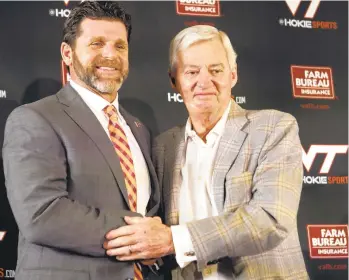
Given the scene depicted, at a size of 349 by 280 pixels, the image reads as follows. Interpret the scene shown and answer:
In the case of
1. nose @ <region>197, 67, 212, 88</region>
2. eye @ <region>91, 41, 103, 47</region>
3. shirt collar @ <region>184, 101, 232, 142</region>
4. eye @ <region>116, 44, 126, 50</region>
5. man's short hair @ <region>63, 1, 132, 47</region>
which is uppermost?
man's short hair @ <region>63, 1, 132, 47</region>

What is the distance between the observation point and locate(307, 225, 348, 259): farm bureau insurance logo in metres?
3.38

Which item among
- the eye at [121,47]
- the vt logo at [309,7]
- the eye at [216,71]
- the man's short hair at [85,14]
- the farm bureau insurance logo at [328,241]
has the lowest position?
the farm bureau insurance logo at [328,241]

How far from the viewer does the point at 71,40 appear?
2479mm

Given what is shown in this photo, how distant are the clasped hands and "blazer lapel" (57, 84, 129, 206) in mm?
140

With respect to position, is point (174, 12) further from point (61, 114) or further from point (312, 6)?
point (61, 114)

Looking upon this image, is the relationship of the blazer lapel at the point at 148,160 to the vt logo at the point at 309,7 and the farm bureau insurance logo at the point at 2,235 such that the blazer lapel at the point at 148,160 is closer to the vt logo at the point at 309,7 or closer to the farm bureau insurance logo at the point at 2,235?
the farm bureau insurance logo at the point at 2,235

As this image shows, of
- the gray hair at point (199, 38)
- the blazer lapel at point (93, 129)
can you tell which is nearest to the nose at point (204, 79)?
the gray hair at point (199, 38)

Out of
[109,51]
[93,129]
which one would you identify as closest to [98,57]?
[109,51]

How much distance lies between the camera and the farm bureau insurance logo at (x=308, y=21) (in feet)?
11.5

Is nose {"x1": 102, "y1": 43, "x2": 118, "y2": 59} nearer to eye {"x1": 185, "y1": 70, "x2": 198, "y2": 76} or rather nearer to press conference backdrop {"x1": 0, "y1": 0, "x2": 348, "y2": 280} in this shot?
eye {"x1": 185, "y1": 70, "x2": 198, "y2": 76}

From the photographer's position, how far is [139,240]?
2.14 meters

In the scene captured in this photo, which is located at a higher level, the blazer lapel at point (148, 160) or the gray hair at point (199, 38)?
the gray hair at point (199, 38)

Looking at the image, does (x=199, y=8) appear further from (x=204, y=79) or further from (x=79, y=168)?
Result: (x=79, y=168)

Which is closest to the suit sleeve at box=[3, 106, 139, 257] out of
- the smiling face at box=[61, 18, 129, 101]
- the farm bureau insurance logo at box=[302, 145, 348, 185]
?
the smiling face at box=[61, 18, 129, 101]
